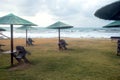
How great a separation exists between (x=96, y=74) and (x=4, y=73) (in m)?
4.20

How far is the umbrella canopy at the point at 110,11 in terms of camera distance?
20.4 ft

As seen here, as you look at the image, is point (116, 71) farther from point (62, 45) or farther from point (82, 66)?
point (62, 45)

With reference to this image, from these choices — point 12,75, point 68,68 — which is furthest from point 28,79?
point 68,68

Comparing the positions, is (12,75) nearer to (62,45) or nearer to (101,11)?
(101,11)

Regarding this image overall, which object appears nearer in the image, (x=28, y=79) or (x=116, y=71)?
(x=28, y=79)

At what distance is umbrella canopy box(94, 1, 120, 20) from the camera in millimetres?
6230

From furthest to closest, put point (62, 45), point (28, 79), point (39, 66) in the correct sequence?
point (62, 45), point (39, 66), point (28, 79)

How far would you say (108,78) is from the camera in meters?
9.10

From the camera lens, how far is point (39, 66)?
11.8 meters

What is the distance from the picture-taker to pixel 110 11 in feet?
21.6

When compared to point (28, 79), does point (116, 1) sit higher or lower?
higher

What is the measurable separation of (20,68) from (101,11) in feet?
20.5

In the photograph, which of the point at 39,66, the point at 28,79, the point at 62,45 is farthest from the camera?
the point at 62,45

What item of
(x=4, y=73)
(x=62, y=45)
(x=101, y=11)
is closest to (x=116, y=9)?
(x=101, y=11)
